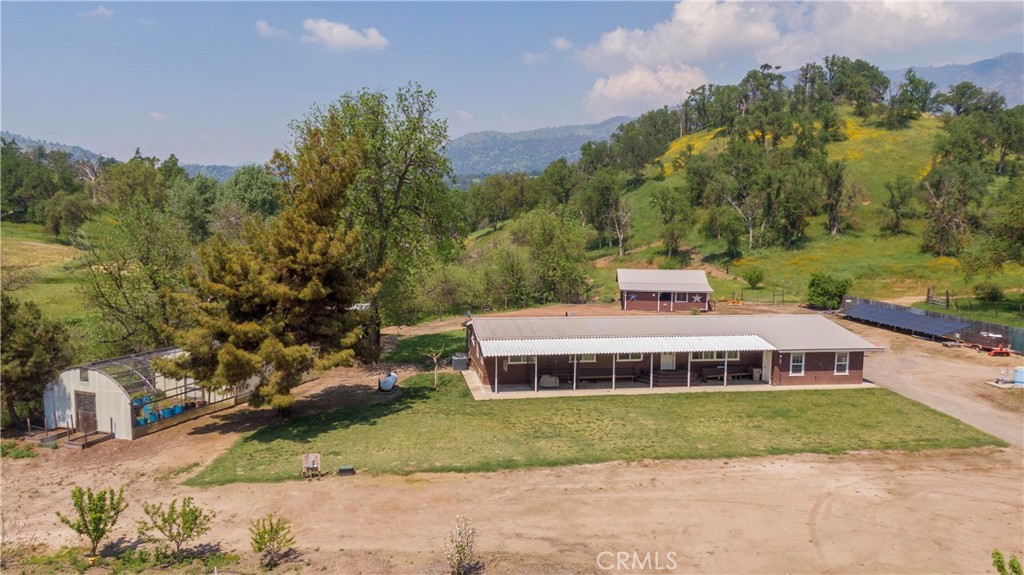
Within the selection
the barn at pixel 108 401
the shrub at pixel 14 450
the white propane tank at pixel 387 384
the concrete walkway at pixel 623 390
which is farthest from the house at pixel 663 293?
the shrub at pixel 14 450

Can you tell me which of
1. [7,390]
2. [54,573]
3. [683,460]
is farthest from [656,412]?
[7,390]

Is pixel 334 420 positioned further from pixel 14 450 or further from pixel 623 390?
pixel 623 390


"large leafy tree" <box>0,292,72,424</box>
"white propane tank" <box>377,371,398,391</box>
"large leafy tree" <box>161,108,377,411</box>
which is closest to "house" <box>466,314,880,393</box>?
"white propane tank" <box>377,371,398,391</box>

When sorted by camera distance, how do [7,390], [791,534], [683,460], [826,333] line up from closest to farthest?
[791,534] → [683,460] → [7,390] → [826,333]

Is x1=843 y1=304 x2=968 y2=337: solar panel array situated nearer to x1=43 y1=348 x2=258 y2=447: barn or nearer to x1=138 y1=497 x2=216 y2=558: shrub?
x1=43 y1=348 x2=258 y2=447: barn

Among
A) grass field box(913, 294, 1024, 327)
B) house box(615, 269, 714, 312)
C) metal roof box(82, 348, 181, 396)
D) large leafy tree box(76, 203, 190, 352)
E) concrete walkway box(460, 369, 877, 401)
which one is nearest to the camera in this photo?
metal roof box(82, 348, 181, 396)

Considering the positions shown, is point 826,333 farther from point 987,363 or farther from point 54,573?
point 54,573
